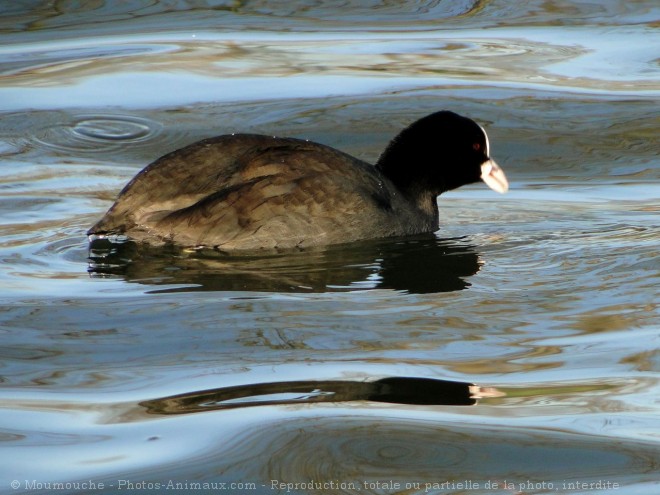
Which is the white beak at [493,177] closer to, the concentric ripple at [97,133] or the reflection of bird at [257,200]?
the reflection of bird at [257,200]

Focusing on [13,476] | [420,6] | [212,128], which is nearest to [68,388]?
[13,476]

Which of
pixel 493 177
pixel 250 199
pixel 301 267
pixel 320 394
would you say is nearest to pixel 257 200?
pixel 250 199

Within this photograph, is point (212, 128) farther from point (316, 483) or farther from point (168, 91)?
point (316, 483)

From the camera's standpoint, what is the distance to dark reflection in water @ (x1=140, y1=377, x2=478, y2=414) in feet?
13.9

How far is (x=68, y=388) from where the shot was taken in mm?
4461

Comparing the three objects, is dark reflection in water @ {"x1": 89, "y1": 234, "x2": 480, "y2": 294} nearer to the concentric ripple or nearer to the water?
the water

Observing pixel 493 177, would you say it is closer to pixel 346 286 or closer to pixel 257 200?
pixel 257 200

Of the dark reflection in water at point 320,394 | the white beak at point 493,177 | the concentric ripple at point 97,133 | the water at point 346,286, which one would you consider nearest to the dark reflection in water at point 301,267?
the water at point 346,286

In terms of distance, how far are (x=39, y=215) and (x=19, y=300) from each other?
1841 mm

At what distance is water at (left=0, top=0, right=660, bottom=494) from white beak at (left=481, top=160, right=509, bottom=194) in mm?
126

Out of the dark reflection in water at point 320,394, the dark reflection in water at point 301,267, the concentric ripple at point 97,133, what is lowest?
the dark reflection in water at point 301,267

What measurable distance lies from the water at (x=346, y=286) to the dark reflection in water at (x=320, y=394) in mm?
13

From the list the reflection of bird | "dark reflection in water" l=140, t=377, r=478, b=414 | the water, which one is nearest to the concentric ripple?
the water

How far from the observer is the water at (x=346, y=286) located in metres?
3.88
